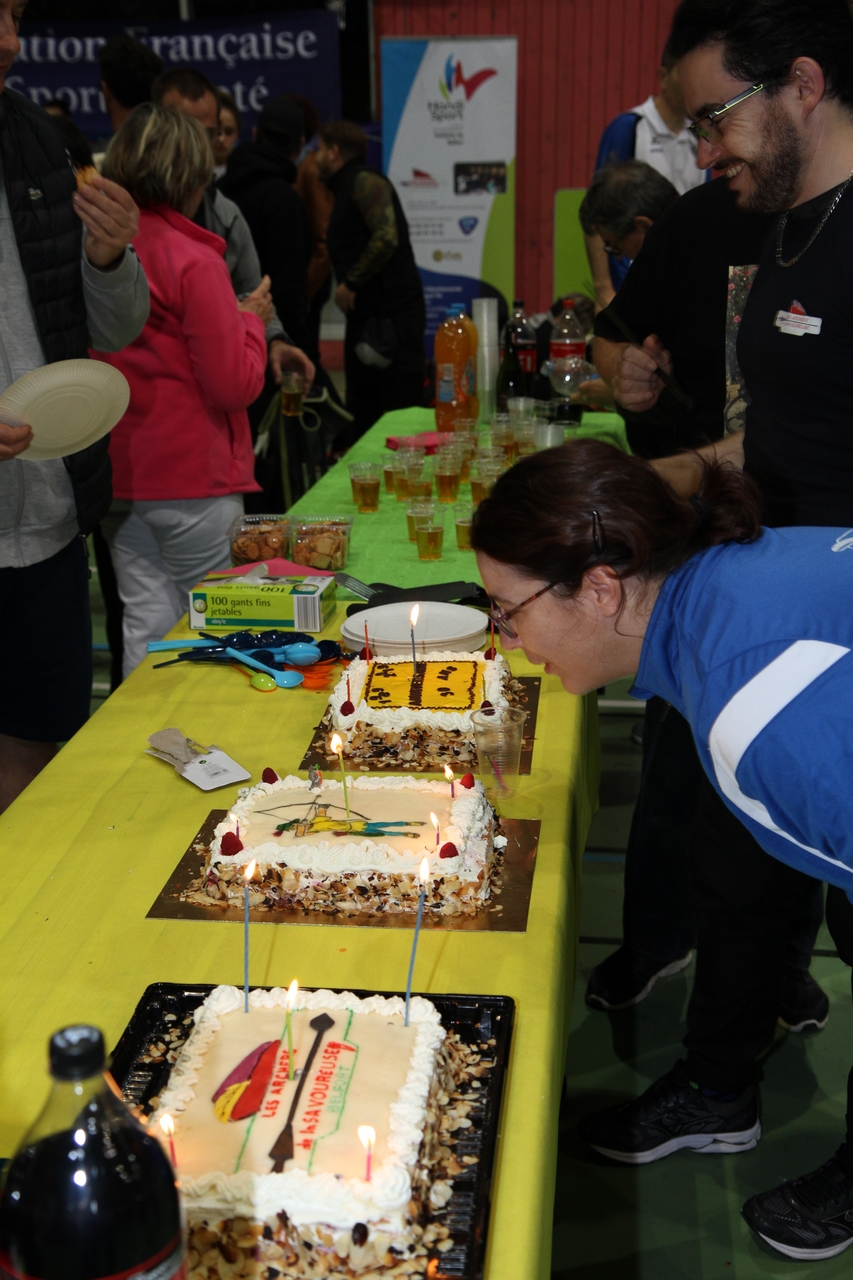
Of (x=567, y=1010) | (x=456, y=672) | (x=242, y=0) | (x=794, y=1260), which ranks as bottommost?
(x=794, y=1260)

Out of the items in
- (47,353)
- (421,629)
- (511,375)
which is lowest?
(511,375)

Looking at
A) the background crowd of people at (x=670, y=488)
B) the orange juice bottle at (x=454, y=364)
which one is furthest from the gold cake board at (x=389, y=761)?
the orange juice bottle at (x=454, y=364)

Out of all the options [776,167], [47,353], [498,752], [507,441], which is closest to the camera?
[498,752]

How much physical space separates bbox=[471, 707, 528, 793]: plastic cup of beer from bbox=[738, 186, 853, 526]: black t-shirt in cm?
66

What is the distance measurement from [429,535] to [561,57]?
6.55m

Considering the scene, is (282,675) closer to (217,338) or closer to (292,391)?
(217,338)

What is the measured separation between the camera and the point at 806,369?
188cm

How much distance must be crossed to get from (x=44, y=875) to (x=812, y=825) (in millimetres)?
902

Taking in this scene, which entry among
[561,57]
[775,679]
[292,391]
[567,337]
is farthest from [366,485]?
[561,57]

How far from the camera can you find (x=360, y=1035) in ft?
3.57

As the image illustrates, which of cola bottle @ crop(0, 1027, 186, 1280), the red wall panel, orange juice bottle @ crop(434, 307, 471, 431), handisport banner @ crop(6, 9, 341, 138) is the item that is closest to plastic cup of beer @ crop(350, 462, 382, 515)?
orange juice bottle @ crop(434, 307, 471, 431)

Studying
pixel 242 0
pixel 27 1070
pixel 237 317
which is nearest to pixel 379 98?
pixel 242 0

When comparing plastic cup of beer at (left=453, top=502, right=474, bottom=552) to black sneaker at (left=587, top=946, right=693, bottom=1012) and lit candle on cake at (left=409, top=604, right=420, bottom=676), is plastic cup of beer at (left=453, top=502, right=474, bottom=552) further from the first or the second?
black sneaker at (left=587, top=946, right=693, bottom=1012)

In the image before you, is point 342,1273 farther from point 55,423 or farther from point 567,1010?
point 55,423
